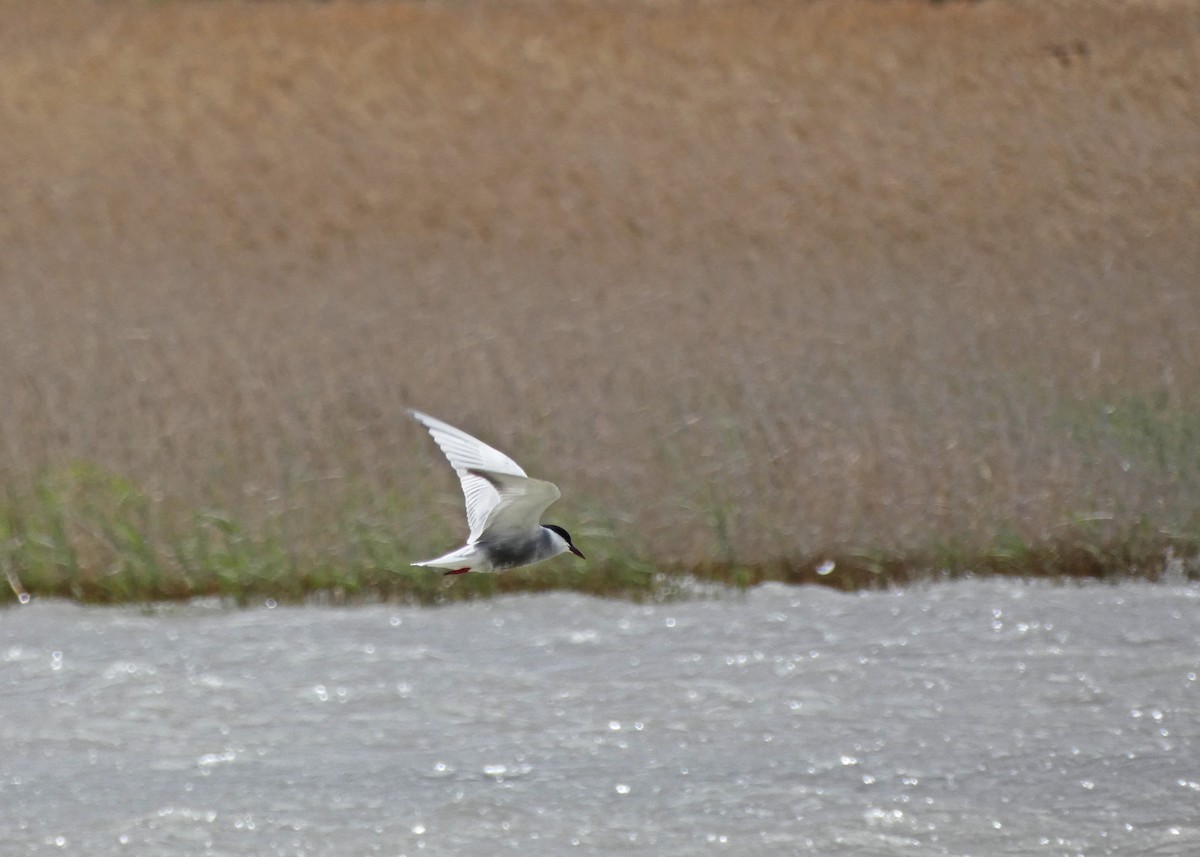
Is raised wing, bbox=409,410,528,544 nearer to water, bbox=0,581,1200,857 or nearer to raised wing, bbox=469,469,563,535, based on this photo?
raised wing, bbox=469,469,563,535

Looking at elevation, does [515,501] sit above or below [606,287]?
below

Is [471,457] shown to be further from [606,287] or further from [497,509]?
[606,287]

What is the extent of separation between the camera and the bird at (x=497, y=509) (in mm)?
4941

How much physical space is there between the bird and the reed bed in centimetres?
257

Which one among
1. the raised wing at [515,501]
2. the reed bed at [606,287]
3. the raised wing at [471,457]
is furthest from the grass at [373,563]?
the raised wing at [471,457]

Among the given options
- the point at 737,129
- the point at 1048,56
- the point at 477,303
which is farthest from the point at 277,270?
the point at 1048,56

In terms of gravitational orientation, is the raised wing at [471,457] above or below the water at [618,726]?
above

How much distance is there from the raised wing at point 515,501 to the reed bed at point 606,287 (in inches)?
103

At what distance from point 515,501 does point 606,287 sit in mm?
5651

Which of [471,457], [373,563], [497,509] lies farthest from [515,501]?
[373,563]

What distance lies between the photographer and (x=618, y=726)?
6883mm

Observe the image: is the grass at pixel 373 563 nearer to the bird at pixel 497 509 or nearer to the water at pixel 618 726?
the water at pixel 618 726

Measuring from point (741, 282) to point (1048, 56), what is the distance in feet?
13.0

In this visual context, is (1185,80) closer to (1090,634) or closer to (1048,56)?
(1048,56)
